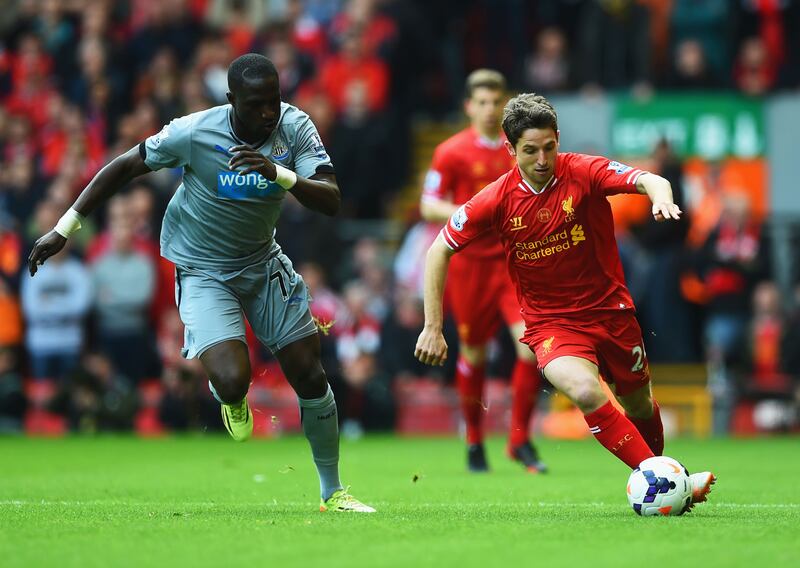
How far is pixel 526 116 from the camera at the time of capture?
26.4 ft

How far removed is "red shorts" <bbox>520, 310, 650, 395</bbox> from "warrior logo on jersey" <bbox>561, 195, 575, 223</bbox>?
0.58 m

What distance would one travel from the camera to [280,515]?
818 centimetres

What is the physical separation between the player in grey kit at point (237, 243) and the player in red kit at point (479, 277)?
3361 millimetres

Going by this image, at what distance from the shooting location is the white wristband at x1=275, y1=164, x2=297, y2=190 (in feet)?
25.4

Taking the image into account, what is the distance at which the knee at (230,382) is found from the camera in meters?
8.05

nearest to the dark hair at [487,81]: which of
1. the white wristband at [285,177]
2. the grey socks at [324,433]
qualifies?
the grey socks at [324,433]

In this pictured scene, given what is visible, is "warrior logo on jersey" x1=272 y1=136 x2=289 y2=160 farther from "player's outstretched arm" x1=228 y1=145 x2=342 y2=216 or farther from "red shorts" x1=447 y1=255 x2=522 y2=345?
"red shorts" x1=447 y1=255 x2=522 y2=345

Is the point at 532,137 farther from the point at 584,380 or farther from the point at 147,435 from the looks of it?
the point at 147,435

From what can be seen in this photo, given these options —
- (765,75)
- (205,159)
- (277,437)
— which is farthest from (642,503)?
(765,75)

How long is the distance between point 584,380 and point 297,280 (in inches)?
72.9

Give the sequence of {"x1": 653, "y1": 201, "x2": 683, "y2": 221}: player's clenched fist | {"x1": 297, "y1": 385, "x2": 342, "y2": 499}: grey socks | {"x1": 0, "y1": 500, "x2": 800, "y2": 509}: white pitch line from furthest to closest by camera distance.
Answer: {"x1": 0, "y1": 500, "x2": 800, "y2": 509}: white pitch line → {"x1": 297, "y1": 385, "x2": 342, "y2": 499}: grey socks → {"x1": 653, "y1": 201, "x2": 683, "y2": 221}: player's clenched fist

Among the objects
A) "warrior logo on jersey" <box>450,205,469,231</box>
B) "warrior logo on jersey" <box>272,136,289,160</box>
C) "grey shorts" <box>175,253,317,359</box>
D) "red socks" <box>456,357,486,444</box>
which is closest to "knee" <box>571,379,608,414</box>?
"warrior logo on jersey" <box>450,205,469,231</box>

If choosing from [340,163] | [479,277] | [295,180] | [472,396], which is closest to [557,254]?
[295,180]

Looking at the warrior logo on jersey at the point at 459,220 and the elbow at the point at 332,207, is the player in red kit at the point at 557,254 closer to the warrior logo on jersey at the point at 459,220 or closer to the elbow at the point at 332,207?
the warrior logo on jersey at the point at 459,220
